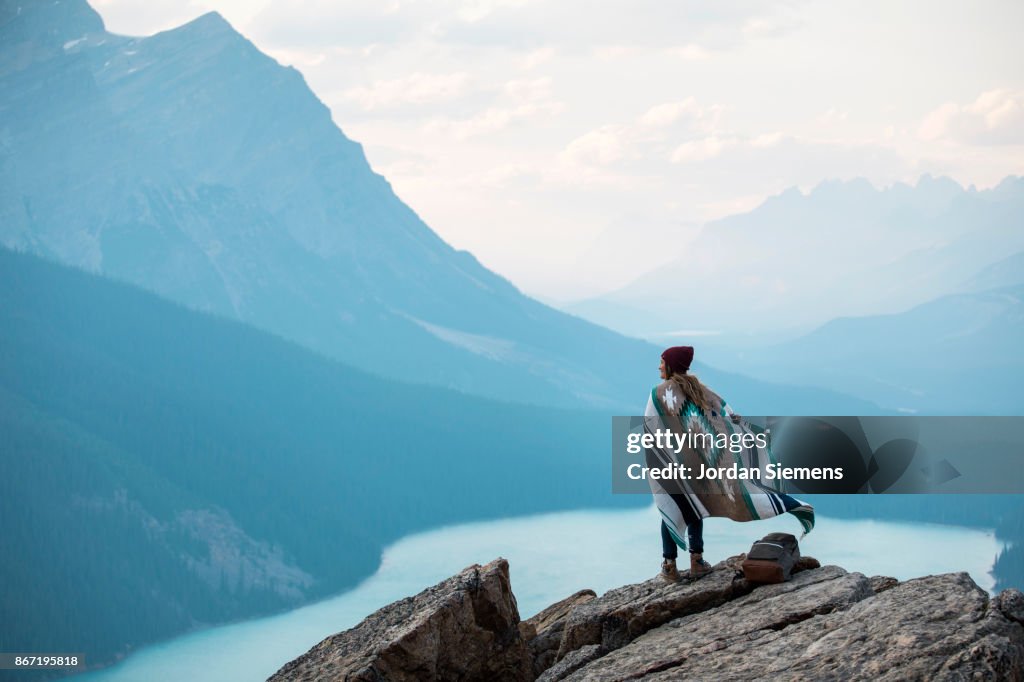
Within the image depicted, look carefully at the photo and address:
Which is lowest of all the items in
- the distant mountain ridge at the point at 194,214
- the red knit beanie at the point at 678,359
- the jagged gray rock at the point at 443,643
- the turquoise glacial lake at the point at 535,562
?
the turquoise glacial lake at the point at 535,562

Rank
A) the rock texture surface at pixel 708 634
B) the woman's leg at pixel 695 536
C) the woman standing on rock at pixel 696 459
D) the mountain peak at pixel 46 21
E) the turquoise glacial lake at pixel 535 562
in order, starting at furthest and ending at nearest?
the mountain peak at pixel 46 21
the turquoise glacial lake at pixel 535 562
the woman's leg at pixel 695 536
the woman standing on rock at pixel 696 459
the rock texture surface at pixel 708 634

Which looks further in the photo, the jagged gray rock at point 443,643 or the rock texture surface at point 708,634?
the jagged gray rock at point 443,643

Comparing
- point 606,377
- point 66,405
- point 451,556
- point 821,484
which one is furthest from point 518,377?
point 821,484

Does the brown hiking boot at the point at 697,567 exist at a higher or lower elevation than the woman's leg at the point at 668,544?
lower

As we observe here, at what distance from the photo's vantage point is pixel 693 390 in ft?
38.8

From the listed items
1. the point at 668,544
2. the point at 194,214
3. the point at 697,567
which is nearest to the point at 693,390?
the point at 668,544

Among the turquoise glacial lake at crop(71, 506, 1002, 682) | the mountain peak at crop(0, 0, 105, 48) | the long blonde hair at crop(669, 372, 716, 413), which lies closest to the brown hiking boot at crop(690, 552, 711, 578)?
the long blonde hair at crop(669, 372, 716, 413)

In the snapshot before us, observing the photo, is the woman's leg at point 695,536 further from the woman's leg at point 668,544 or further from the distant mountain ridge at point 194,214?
the distant mountain ridge at point 194,214

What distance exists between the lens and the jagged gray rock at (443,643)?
1141 centimetres

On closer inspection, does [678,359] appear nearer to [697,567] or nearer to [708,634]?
[697,567]

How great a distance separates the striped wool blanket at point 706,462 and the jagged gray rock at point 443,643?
2.16m

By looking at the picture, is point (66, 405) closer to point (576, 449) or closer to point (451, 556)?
point (451, 556)

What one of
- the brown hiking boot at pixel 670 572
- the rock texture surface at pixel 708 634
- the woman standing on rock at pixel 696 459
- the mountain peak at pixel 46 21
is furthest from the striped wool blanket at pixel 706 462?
the mountain peak at pixel 46 21

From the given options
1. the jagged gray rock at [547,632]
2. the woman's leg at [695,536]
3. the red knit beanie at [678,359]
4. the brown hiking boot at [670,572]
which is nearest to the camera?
the red knit beanie at [678,359]
